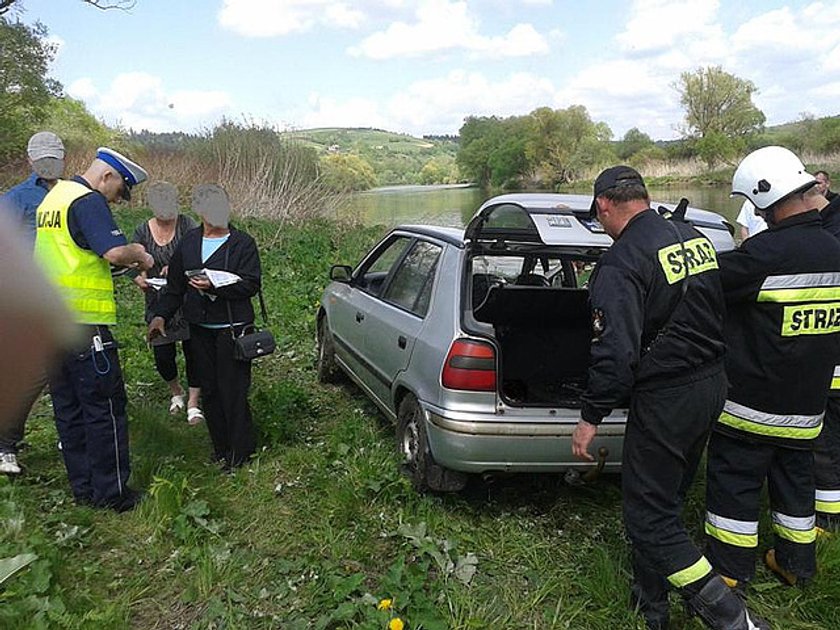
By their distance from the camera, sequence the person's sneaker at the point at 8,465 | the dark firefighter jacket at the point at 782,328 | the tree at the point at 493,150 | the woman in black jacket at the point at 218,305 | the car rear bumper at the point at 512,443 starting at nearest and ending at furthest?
the dark firefighter jacket at the point at 782,328
the car rear bumper at the point at 512,443
the person's sneaker at the point at 8,465
the woman in black jacket at the point at 218,305
the tree at the point at 493,150

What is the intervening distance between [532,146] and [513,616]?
184ft

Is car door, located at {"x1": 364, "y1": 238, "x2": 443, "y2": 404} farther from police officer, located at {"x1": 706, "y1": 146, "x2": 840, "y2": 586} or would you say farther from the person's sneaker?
the person's sneaker

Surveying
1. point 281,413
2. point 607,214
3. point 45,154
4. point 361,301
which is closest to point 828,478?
point 607,214

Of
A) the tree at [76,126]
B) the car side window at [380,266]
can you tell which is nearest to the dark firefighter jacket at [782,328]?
the car side window at [380,266]

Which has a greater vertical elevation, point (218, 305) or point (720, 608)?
point (218, 305)

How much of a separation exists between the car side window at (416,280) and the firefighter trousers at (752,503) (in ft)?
5.93

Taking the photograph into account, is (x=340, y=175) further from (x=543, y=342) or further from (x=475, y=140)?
(x=475, y=140)

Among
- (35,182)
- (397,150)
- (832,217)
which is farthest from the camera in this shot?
(397,150)

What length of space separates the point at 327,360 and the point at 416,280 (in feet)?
6.34

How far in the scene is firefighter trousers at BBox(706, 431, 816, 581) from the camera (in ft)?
10.1

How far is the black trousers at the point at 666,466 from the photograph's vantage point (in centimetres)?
271

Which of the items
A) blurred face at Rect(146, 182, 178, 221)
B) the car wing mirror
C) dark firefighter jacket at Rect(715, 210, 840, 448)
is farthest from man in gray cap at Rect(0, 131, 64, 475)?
dark firefighter jacket at Rect(715, 210, 840, 448)

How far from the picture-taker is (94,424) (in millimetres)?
3742

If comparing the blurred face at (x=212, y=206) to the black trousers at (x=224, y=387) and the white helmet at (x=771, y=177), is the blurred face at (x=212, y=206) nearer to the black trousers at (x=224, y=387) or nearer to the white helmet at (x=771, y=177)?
the black trousers at (x=224, y=387)
